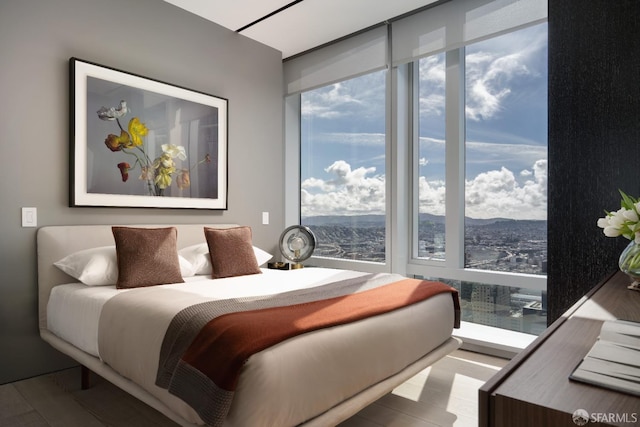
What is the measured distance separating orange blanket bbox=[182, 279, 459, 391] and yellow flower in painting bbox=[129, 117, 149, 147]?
1.97 m

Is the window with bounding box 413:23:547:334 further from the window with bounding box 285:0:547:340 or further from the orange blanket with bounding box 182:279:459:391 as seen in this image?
the orange blanket with bounding box 182:279:459:391

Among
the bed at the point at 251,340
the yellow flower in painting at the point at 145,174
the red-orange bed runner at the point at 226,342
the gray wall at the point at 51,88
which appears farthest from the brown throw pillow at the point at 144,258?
the red-orange bed runner at the point at 226,342

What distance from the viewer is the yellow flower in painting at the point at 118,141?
116 inches

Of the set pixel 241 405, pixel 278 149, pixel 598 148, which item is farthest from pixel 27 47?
pixel 598 148

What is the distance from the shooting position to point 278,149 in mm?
4312

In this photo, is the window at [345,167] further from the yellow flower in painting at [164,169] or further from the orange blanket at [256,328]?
the orange blanket at [256,328]

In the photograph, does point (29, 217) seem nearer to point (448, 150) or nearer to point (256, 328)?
point (256, 328)

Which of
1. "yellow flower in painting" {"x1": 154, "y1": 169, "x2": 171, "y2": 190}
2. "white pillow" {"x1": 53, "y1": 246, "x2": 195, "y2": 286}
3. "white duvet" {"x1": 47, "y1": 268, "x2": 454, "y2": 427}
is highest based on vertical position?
"yellow flower in painting" {"x1": 154, "y1": 169, "x2": 171, "y2": 190}

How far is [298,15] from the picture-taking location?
3.48 m

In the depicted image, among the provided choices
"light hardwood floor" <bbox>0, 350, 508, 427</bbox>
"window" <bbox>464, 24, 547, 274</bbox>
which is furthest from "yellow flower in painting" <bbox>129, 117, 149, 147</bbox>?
"window" <bbox>464, 24, 547, 274</bbox>

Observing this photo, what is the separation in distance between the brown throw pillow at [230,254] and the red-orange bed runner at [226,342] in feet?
3.84

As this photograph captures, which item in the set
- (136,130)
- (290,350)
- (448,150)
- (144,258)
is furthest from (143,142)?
(448,150)

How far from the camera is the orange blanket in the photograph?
142 cm

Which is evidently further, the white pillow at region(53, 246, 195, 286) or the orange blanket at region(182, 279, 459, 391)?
the white pillow at region(53, 246, 195, 286)
